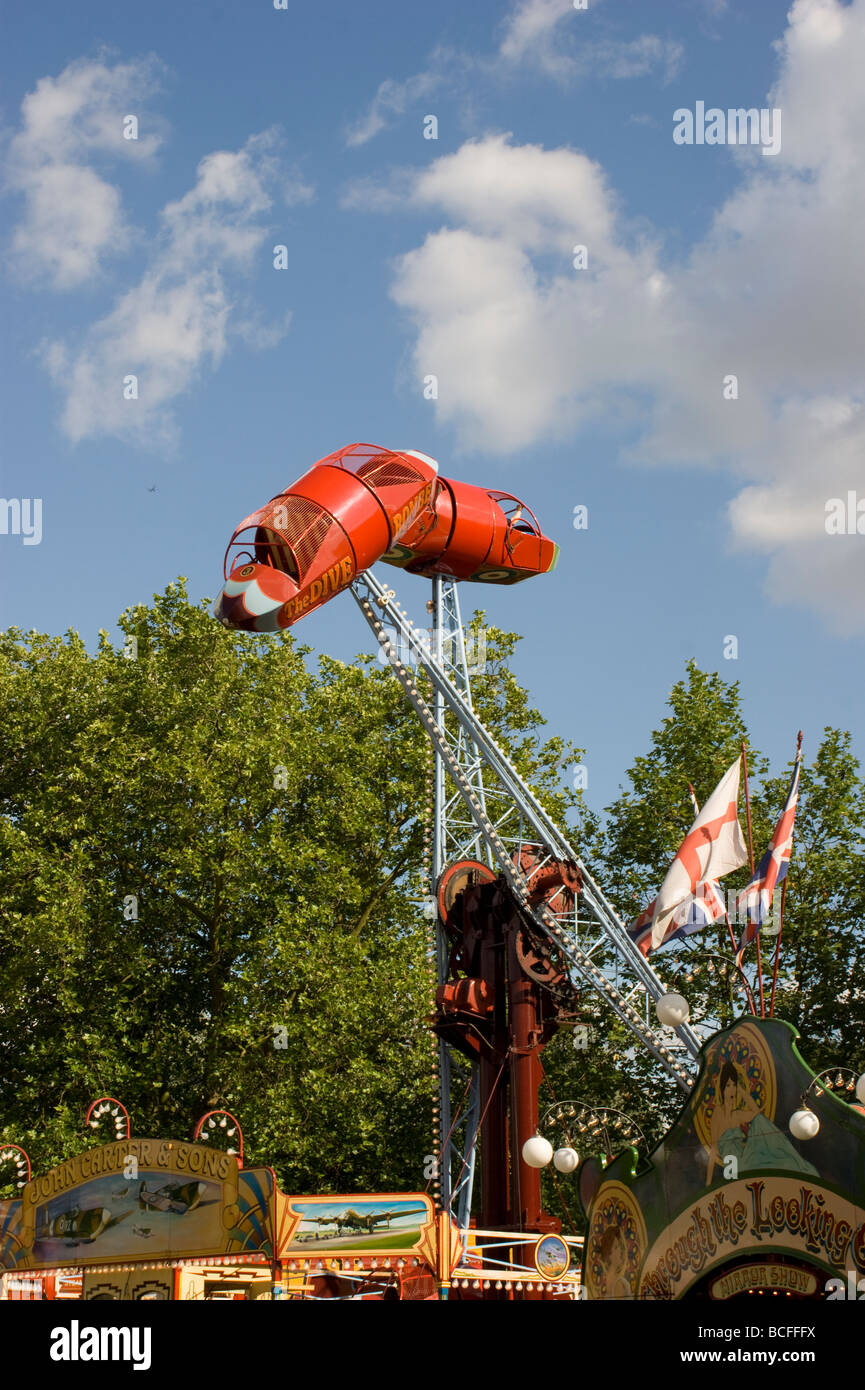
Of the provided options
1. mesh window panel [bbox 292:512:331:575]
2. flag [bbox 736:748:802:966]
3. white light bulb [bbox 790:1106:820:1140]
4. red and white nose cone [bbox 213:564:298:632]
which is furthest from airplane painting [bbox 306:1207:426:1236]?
mesh window panel [bbox 292:512:331:575]

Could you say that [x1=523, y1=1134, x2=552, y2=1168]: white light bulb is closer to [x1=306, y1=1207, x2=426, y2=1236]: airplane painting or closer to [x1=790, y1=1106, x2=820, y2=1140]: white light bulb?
[x1=306, y1=1207, x2=426, y2=1236]: airplane painting

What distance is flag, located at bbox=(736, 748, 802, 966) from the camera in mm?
12703

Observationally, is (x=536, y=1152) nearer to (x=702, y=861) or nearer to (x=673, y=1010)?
(x=673, y=1010)

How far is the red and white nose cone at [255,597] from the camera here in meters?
17.6

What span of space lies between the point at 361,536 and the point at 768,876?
26.9 ft

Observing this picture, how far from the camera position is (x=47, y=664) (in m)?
30.5

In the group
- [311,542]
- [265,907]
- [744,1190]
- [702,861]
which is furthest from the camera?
[265,907]

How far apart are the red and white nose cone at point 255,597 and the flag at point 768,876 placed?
7.51 m

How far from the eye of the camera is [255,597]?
17.6m

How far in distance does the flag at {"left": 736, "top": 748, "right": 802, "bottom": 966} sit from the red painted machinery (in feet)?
24.8

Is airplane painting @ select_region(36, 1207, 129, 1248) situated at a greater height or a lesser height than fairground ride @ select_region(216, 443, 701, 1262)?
lesser

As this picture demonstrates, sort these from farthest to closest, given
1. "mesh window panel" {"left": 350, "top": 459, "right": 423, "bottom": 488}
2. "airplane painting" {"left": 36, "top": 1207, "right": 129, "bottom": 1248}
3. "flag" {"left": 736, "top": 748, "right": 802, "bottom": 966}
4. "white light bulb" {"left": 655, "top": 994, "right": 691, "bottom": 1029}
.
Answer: "mesh window panel" {"left": 350, "top": 459, "right": 423, "bottom": 488} < "airplane painting" {"left": 36, "top": 1207, "right": 129, "bottom": 1248} < "flag" {"left": 736, "top": 748, "right": 802, "bottom": 966} < "white light bulb" {"left": 655, "top": 994, "right": 691, "bottom": 1029}

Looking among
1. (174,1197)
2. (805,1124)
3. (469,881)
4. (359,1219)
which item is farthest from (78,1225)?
(805,1124)
